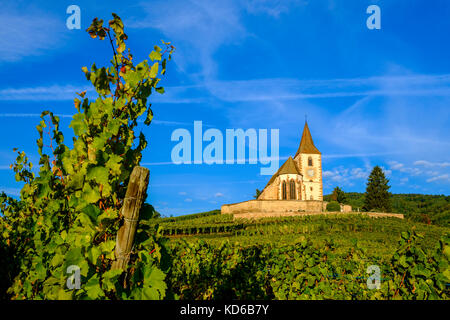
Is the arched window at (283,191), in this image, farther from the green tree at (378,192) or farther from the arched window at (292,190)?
the green tree at (378,192)

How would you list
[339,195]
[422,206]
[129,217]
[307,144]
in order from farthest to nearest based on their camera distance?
[422,206] < [339,195] < [307,144] < [129,217]

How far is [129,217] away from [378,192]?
65.6 metres

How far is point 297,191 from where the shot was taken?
2154 inches

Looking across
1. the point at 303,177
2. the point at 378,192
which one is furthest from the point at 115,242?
the point at 378,192

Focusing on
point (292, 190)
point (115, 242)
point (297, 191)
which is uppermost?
point (292, 190)

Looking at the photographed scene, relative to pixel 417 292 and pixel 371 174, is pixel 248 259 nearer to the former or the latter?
pixel 417 292

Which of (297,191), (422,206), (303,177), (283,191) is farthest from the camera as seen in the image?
(422,206)

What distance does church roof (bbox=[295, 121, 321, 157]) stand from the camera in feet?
193

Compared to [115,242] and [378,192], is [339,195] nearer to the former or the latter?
[378,192]

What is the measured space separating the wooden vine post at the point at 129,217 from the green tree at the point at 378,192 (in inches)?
2575

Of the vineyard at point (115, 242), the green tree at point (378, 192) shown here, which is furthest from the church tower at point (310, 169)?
the vineyard at point (115, 242)

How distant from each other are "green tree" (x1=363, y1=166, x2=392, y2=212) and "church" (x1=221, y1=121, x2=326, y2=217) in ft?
38.2

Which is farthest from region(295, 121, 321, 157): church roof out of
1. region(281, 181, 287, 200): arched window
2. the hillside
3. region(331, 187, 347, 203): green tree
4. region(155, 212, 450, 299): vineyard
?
region(155, 212, 450, 299): vineyard
